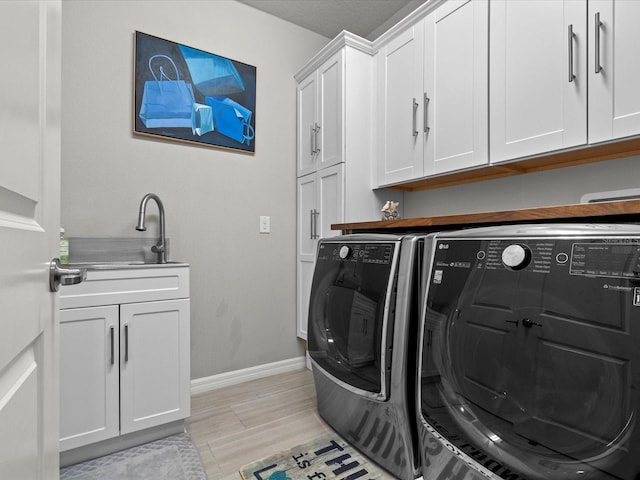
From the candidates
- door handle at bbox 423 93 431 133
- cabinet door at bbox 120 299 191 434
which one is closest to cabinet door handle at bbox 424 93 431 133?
door handle at bbox 423 93 431 133

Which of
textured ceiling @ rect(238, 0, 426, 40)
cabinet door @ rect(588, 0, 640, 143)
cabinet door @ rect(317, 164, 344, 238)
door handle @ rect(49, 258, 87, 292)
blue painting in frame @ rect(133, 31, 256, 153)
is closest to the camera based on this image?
door handle @ rect(49, 258, 87, 292)

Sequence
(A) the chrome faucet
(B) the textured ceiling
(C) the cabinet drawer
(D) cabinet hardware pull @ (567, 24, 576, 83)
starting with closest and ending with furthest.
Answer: (D) cabinet hardware pull @ (567, 24, 576, 83) → (C) the cabinet drawer → (A) the chrome faucet → (B) the textured ceiling

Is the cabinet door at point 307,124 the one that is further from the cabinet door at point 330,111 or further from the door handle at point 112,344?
the door handle at point 112,344

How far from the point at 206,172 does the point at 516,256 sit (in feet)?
6.59

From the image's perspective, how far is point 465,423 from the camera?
100 centimetres

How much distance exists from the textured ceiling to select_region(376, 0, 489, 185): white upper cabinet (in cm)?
53

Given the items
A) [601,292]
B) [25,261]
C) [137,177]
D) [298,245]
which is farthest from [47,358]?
[298,245]

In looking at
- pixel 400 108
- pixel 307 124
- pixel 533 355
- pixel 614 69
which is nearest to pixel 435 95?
pixel 400 108

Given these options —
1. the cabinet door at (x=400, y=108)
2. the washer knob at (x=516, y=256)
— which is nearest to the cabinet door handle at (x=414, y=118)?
the cabinet door at (x=400, y=108)

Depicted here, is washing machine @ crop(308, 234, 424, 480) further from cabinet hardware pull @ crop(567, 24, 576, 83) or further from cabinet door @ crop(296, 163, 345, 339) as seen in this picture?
cabinet hardware pull @ crop(567, 24, 576, 83)

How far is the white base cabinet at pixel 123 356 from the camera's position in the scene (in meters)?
1.45

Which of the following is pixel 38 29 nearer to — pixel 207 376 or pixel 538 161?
pixel 538 161

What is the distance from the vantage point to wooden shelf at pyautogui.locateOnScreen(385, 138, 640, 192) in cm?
138

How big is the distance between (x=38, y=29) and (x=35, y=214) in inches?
11.5
